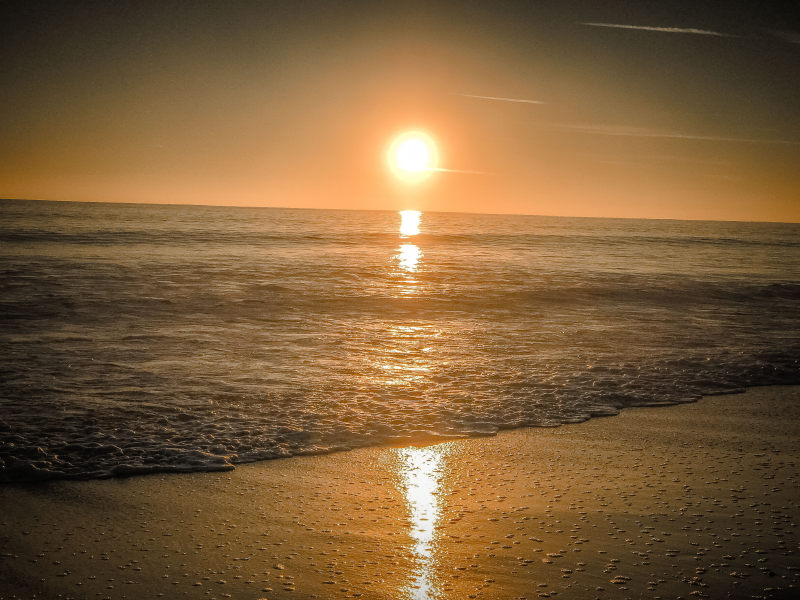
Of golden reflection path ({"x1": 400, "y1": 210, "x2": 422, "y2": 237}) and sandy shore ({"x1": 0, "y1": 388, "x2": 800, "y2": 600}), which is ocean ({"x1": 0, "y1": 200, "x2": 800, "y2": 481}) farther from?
golden reflection path ({"x1": 400, "y1": 210, "x2": 422, "y2": 237})

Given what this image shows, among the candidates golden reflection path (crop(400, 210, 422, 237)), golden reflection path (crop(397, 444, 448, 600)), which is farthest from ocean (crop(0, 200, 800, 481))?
golden reflection path (crop(400, 210, 422, 237))

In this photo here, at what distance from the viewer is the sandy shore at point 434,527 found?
2635 mm

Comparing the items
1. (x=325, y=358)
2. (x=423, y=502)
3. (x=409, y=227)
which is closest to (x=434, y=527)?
(x=423, y=502)

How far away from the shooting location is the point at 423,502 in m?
3.46

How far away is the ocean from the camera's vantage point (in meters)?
4.67

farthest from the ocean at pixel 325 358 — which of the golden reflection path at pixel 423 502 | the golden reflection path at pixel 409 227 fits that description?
the golden reflection path at pixel 409 227

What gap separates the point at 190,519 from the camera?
3.24 meters

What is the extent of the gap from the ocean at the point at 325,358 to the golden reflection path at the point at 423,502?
0.40 m

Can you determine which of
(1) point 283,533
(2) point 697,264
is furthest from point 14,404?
(2) point 697,264

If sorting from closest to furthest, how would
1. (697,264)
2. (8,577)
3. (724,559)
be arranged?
(8,577) < (724,559) < (697,264)

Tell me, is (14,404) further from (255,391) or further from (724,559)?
(724,559)

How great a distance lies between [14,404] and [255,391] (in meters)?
2.08

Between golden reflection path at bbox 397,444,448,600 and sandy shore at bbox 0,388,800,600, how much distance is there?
0.01 metres

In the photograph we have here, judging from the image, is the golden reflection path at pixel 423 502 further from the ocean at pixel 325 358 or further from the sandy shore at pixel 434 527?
the ocean at pixel 325 358
